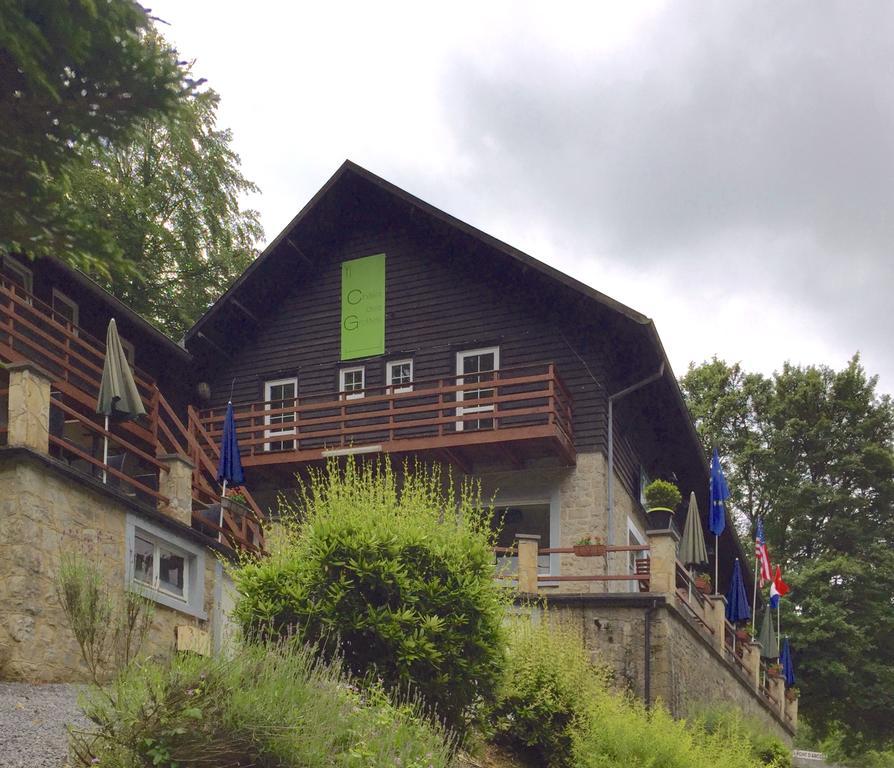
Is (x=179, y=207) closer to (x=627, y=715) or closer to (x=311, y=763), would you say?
(x=627, y=715)

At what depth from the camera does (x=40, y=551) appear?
1614 centimetres

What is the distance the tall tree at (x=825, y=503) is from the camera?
123 ft

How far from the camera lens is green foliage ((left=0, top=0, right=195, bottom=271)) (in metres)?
12.9

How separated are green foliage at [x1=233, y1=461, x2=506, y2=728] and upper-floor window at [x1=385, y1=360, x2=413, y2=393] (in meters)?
11.7

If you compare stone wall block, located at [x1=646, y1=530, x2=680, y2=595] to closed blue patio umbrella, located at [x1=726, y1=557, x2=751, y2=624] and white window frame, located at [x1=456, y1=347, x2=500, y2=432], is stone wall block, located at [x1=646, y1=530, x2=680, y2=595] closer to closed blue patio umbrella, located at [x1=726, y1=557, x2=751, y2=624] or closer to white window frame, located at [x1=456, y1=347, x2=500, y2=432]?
white window frame, located at [x1=456, y1=347, x2=500, y2=432]

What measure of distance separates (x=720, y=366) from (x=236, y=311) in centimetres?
2201

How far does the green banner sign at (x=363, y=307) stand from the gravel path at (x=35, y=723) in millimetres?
12863

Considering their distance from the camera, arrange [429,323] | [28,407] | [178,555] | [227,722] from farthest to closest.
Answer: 1. [429,323]
2. [178,555]
3. [28,407]
4. [227,722]

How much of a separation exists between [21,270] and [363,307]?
7.22m

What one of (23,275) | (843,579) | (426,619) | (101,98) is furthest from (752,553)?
(101,98)

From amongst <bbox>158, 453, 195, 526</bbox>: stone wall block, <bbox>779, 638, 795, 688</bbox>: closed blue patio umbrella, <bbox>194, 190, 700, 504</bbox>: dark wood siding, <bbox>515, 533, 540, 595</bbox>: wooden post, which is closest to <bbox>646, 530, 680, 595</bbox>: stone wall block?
<bbox>515, 533, 540, 595</bbox>: wooden post

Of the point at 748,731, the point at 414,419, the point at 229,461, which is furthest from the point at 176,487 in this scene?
the point at 748,731

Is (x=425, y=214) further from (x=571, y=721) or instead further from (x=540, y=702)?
(x=571, y=721)

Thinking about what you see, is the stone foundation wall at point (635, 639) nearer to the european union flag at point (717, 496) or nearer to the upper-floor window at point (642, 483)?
the upper-floor window at point (642, 483)
